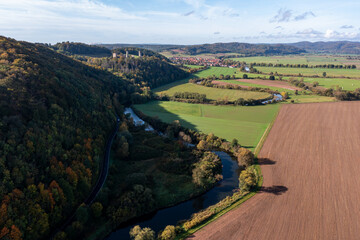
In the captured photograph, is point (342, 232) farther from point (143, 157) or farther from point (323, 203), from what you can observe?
point (143, 157)

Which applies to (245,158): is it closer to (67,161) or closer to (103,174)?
(103,174)

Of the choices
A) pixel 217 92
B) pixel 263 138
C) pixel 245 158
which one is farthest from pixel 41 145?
pixel 217 92

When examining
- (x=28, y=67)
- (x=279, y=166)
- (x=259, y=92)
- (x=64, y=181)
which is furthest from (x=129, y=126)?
(x=259, y=92)

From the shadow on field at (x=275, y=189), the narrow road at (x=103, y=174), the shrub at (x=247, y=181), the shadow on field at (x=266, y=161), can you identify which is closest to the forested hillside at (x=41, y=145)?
the narrow road at (x=103, y=174)

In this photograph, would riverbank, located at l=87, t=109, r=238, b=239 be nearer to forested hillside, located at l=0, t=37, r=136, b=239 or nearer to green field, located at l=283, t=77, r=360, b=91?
forested hillside, located at l=0, t=37, r=136, b=239

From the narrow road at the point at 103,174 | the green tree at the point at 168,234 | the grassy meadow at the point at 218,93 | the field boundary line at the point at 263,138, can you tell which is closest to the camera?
the green tree at the point at 168,234

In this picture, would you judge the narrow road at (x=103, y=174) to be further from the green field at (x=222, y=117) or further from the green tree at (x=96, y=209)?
the green field at (x=222, y=117)

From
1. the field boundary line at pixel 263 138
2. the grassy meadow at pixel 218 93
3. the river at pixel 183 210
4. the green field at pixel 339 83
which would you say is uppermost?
the green field at pixel 339 83
